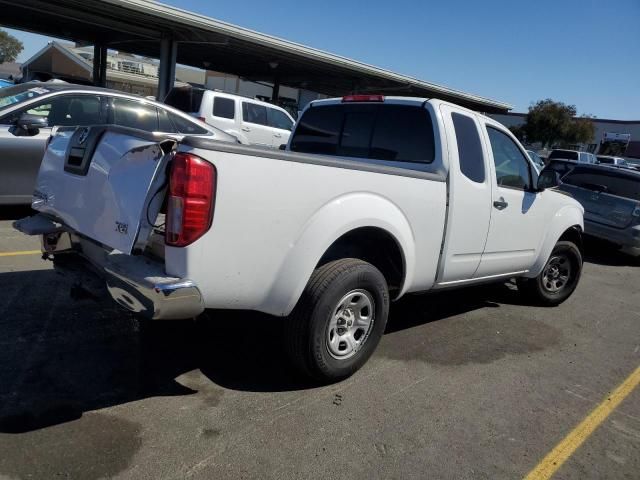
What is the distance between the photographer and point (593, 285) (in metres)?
7.59

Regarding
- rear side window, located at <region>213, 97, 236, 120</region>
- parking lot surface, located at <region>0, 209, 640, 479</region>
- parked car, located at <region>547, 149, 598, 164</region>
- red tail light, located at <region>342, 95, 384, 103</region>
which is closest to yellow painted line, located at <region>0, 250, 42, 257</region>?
parking lot surface, located at <region>0, 209, 640, 479</region>

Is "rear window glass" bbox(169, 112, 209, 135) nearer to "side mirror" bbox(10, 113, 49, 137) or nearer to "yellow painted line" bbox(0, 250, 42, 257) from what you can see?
"side mirror" bbox(10, 113, 49, 137)

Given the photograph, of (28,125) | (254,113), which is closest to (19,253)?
(28,125)

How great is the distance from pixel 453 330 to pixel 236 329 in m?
2.01

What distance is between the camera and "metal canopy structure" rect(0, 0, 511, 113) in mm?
16281

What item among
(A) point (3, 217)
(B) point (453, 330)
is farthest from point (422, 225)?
(A) point (3, 217)

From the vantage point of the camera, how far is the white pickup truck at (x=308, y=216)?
2768 mm

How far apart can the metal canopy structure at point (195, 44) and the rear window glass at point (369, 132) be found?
1192cm

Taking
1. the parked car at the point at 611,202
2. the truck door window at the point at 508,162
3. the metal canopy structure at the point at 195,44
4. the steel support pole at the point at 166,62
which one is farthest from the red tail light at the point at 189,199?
the steel support pole at the point at 166,62

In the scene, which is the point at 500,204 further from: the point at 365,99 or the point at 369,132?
the point at 365,99

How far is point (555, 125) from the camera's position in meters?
49.0

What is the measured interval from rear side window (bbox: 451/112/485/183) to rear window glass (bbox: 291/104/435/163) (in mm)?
288

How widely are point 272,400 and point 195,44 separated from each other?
20.0m

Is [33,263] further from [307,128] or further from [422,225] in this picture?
[422,225]
